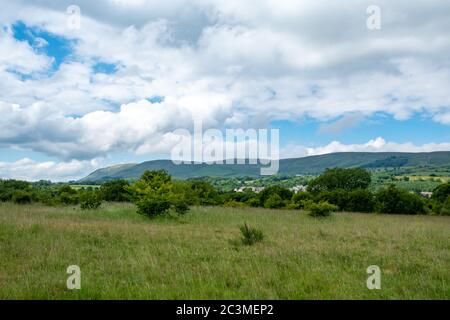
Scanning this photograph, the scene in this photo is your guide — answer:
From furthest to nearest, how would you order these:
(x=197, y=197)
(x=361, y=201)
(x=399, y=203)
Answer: (x=197, y=197) → (x=361, y=201) → (x=399, y=203)

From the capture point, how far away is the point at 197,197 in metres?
39.8

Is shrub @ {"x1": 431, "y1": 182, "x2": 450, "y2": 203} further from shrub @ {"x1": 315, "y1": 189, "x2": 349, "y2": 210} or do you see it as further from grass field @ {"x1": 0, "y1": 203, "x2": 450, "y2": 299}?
grass field @ {"x1": 0, "y1": 203, "x2": 450, "y2": 299}

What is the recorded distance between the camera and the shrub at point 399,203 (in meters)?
36.6

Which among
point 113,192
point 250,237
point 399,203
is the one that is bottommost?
point 399,203

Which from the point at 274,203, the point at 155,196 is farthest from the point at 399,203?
the point at 155,196

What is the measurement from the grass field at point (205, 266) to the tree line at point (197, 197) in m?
9.40

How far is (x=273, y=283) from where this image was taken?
24.3 ft

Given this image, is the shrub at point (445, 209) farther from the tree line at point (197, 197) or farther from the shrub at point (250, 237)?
the shrub at point (250, 237)

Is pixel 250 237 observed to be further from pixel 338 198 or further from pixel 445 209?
pixel 445 209

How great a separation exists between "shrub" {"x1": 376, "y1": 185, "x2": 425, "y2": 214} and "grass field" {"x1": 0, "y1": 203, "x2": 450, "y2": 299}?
24381 millimetres

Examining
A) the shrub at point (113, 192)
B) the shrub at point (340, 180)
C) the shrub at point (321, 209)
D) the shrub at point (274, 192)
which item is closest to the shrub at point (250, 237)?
the shrub at point (321, 209)

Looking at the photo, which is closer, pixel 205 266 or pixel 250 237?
pixel 205 266

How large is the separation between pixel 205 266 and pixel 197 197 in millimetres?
31318
